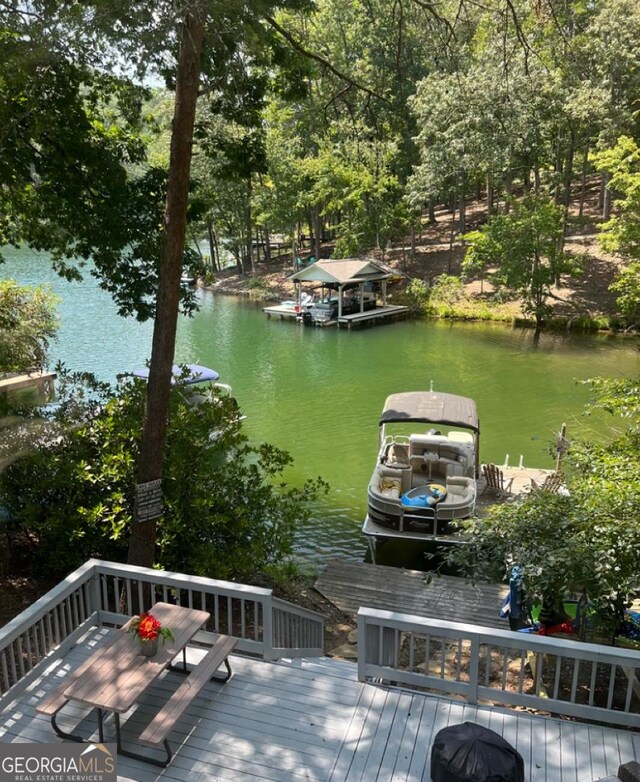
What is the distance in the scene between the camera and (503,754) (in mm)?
3660

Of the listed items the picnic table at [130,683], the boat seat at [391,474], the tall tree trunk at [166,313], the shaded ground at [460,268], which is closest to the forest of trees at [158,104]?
the tall tree trunk at [166,313]

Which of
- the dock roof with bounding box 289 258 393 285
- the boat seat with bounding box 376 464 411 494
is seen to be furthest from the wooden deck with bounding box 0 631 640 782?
the dock roof with bounding box 289 258 393 285

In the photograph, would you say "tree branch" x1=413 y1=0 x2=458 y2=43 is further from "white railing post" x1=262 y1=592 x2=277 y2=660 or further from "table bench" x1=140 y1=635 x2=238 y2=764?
"table bench" x1=140 y1=635 x2=238 y2=764

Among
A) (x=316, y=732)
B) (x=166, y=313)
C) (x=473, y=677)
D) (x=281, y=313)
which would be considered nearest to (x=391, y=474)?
(x=166, y=313)

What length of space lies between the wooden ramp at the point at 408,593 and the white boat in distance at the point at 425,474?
1064 mm

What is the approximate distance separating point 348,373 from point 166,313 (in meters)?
17.7

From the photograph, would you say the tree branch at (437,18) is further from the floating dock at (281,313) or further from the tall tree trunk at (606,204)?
the tall tree trunk at (606,204)

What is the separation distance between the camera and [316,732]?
4.30 m

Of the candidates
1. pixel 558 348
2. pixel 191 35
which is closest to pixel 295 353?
pixel 558 348

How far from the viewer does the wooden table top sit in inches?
155

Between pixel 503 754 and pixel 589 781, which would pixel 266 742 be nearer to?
pixel 503 754

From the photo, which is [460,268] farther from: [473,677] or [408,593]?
[473,677]

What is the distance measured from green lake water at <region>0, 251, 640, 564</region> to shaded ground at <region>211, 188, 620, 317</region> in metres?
2.88

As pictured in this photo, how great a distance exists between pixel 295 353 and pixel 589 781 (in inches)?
933
